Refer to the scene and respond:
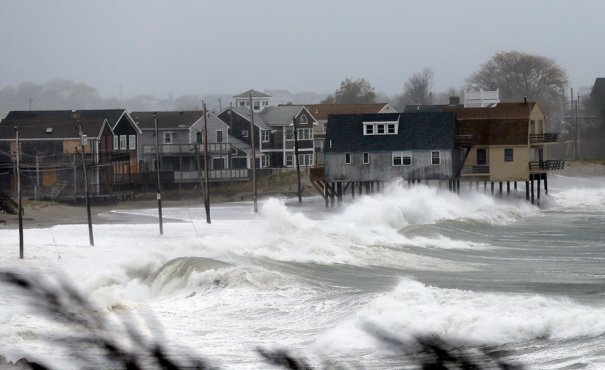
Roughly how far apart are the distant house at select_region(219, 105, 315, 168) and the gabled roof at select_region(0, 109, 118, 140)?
1563cm

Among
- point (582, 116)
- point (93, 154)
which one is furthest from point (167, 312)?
point (582, 116)

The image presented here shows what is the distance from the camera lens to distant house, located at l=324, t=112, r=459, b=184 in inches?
2992

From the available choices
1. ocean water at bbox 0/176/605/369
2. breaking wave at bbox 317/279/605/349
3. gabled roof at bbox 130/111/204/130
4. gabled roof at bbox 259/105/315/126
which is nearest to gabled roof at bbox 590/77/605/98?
gabled roof at bbox 259/105/315/126

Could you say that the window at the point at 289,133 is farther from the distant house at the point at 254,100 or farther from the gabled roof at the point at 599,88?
the gabled roof at the point at 599,88

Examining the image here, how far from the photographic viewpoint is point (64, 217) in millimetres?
67875

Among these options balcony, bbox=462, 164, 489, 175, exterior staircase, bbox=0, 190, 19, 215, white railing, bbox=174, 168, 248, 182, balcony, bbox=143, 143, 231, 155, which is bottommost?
exterior staircase, bbox=0, 190, 19, 215

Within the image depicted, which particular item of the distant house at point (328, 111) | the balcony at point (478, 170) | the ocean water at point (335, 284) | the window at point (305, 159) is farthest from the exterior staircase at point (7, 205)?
the distant house at point (328, 111)

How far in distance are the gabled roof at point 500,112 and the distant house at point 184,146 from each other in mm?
19342

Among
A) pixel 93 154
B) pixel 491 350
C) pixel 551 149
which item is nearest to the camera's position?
pixel 491 350

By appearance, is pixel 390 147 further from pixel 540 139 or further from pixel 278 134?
pixel 278 134

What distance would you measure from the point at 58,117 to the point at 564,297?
6508 centimetres

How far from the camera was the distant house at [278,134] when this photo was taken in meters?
107

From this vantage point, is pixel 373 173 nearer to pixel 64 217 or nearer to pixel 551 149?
pixel 64 217

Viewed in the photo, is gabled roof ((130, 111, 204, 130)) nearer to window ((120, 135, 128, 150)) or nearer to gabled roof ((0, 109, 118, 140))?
window ((120, 135, 128, 150))
